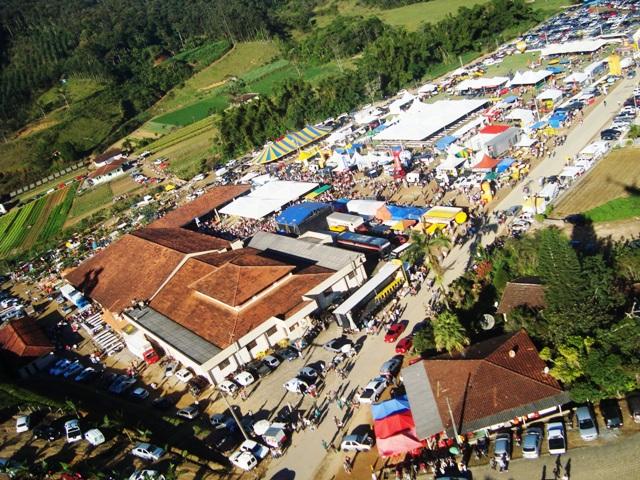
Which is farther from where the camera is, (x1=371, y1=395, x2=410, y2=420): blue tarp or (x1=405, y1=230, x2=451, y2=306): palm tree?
(x1=405, y1=230, x2=451, y2=306): palm tree

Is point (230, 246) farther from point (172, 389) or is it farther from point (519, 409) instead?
point (519, 409)

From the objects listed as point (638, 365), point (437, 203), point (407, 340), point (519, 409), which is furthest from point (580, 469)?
point (437, 203)

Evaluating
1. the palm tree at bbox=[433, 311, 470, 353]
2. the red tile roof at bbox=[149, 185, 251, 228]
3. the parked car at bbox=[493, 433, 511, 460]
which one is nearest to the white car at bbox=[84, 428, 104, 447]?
the palm tree at bbox=[433, 311, 470, 353]

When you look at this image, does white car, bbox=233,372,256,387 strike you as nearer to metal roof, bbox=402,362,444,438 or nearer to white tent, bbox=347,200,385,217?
metal roof, bbox=402,362,444,438

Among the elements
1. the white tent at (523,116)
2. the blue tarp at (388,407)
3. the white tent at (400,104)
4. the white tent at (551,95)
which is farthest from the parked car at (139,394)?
the white tent at (400,104)

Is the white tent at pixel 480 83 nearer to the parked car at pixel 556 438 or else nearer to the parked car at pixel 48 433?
the parked car at pixel 556 438

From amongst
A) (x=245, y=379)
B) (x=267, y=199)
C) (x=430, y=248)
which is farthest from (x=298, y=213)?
(x=245, y=379)

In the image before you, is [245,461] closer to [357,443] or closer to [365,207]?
[357,443]
